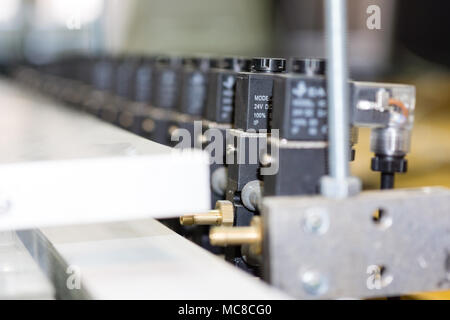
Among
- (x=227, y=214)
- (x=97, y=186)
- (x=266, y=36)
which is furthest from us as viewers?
(x=266, y=36)

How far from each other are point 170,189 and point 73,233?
0.18m

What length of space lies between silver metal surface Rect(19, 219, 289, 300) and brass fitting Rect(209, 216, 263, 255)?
0.02 metres

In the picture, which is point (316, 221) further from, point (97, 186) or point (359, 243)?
point (97, 186)

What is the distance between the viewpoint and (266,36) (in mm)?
4734

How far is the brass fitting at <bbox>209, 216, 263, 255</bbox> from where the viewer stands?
55 centimetres

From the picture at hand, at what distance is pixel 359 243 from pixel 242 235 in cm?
10

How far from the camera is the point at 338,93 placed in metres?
0.53

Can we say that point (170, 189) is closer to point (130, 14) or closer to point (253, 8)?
point (130, 14)

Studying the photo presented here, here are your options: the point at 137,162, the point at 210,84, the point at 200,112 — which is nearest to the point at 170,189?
the point at 137,162

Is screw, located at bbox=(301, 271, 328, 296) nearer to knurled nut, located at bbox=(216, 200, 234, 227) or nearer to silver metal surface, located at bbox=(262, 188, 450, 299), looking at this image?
silver metal surface, located at bbox=(262, 188, 450, 299)

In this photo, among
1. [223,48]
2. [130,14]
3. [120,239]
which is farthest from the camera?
[223,48]

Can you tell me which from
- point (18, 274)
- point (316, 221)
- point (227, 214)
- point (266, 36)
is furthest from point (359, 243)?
point (266, 36)

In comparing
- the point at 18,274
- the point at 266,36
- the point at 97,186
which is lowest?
the point at 18,274

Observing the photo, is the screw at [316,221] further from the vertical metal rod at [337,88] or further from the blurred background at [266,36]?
the blurred background at [266,36]
